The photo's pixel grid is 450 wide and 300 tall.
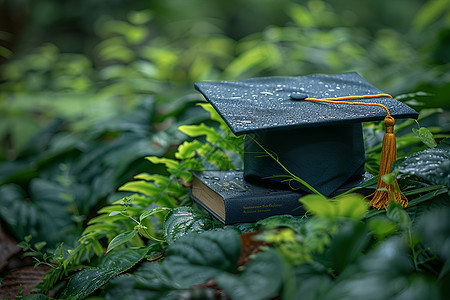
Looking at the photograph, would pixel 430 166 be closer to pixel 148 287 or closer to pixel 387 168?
pixel 387 168

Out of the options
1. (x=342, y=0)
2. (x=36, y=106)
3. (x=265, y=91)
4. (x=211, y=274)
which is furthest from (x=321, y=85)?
(x=342, y=0)

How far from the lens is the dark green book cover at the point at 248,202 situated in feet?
2.83

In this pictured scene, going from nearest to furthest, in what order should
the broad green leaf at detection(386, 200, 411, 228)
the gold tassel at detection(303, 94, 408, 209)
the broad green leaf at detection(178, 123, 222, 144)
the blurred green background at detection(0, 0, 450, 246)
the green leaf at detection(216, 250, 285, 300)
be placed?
the green leaf at detection(216, 250, 285, 300) → the broad green leaf at detection(386, 200, 411, 228) → the gold tassel at detection(303, 94, 408, 209) → the broad green leaf at detection(178, 123, 222, 144) → the blurred green background at detection(0, 0, 450, 246)

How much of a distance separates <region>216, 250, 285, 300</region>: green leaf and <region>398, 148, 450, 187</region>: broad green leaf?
0.30m

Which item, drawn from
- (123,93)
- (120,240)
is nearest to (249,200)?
(120,240)

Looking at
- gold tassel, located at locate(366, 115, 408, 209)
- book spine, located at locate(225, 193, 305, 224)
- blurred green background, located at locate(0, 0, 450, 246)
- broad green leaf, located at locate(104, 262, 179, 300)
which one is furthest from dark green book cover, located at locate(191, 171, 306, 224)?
blurred green background, located at locate(0, 0, 450, 246)

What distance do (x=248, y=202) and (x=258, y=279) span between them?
1.11ft

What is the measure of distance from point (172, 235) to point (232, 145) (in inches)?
14.1

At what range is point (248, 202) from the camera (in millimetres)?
868

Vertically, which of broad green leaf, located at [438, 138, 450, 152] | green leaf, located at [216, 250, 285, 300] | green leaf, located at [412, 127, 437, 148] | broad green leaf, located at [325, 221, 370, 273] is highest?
green leaf, located at [412, 127, 437, 148]

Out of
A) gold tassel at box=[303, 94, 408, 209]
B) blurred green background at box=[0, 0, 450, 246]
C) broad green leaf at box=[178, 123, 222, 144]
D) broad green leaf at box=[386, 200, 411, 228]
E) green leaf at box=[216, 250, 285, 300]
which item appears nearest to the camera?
green leaf at box=[216, 250, 285, 300]

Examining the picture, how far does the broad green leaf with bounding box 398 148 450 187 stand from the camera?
2.16ft

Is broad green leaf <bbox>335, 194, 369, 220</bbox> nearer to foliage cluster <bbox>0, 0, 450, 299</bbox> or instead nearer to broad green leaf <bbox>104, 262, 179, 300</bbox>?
foliage cluster <bbox>0, 0, 450, 299</bbox>

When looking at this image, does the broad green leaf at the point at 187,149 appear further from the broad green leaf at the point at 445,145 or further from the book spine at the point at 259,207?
the broad green leaf at the point at 445,145
